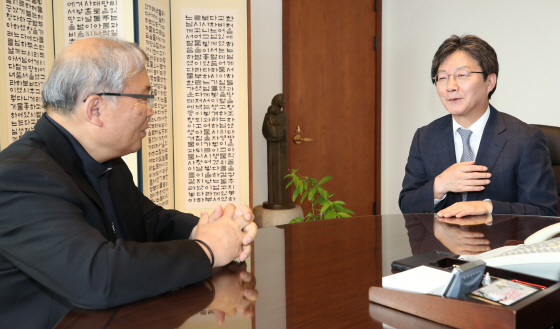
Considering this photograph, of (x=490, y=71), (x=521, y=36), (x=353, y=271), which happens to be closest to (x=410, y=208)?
(x=490, y=71)

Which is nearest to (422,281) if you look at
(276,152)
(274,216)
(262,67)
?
(274,216)

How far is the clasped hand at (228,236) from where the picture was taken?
3.70ft

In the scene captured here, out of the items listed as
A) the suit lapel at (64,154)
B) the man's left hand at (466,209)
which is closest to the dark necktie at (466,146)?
the man's left hand at (466,209)

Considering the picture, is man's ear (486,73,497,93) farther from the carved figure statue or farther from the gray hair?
the carved figure statue

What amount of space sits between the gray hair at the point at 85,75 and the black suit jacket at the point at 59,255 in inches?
6.3

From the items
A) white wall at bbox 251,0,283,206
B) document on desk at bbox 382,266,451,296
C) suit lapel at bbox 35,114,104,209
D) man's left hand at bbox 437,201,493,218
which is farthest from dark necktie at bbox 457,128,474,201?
white wall at bbox 251,0,283,206

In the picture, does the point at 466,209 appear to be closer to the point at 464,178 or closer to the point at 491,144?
the point at 464,178

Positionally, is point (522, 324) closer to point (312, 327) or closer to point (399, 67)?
point (312, 327)

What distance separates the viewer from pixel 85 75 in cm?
127

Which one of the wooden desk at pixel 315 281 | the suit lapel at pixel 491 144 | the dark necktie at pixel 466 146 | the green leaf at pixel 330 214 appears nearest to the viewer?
the wooden desk at pixel 315 281

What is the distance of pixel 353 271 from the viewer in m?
1.13

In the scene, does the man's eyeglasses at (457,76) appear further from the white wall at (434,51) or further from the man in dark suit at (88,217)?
the white wall at (434,51)

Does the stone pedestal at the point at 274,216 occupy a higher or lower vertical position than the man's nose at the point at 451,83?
lower

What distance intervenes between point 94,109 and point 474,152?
171cm
